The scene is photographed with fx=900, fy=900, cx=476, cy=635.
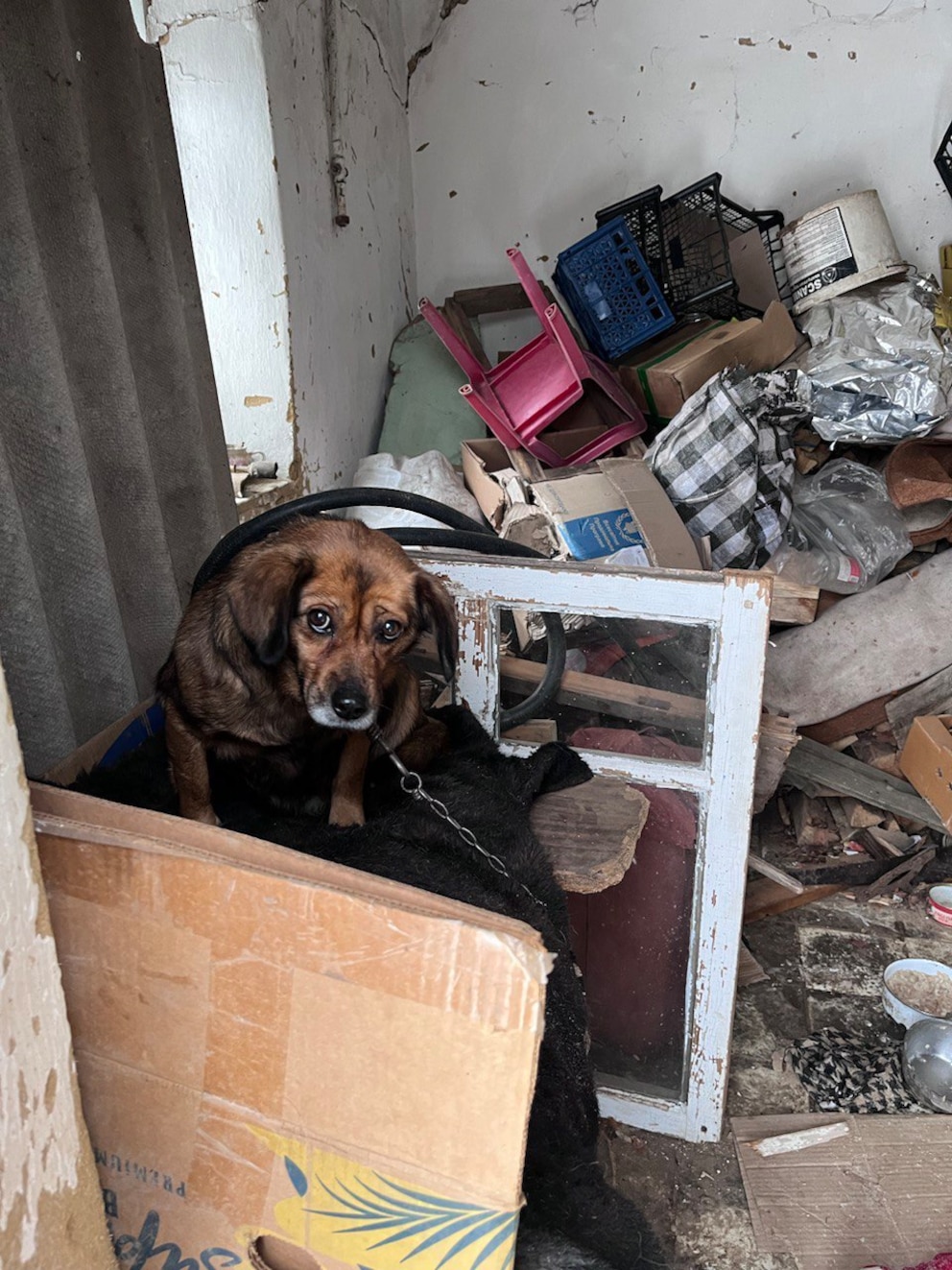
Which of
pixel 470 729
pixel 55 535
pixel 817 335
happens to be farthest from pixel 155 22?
pixel 817 335

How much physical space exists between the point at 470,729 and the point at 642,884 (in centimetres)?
53

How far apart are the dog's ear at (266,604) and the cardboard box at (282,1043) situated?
1.87ft

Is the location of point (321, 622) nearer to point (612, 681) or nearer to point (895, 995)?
point (612, 681)

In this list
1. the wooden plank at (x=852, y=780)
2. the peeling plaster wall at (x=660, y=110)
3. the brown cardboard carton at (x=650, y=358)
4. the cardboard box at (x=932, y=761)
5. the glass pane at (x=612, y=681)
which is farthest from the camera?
the peeling plaster wall at (x=660, y=110)

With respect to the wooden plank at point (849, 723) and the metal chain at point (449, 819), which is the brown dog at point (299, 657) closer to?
the metal chain at point (449, 819)

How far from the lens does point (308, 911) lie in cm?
83

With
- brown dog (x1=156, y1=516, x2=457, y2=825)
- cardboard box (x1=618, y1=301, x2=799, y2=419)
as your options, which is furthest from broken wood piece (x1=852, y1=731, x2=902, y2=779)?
brown dog (x1=156, y1=516, x2=457, y2=825)

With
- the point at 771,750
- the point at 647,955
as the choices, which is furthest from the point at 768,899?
the point at 647,955

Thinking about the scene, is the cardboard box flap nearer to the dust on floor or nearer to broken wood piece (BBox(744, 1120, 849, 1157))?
the dust on floor

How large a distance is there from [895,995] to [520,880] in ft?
5.60

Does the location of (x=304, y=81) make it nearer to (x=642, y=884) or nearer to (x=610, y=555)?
(x=610, y=555)

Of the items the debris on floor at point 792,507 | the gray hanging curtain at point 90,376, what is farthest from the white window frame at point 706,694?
the gray hanging curtain at point 90,376

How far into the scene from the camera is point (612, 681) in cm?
190

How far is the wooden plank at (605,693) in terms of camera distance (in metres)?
1.85
